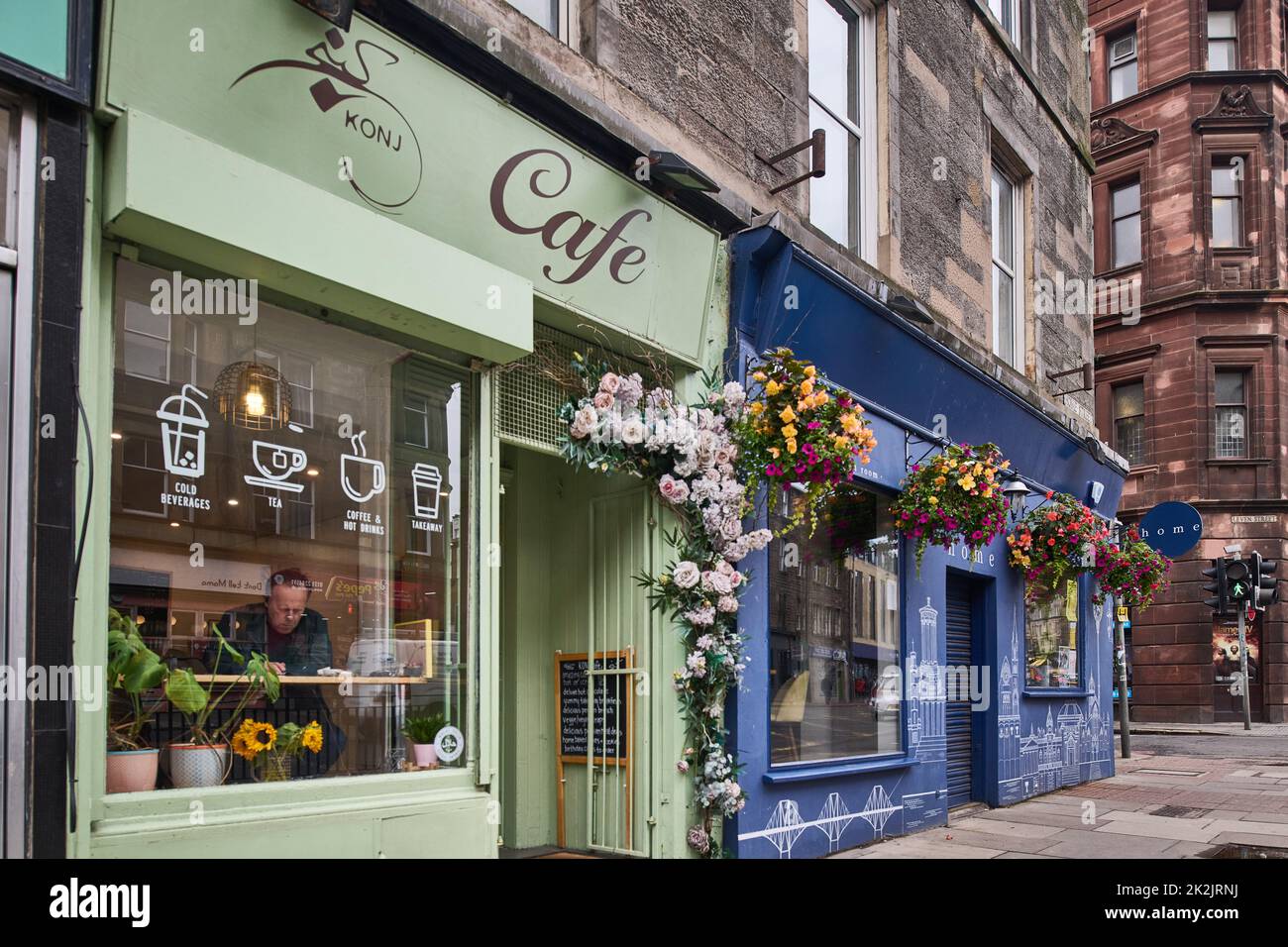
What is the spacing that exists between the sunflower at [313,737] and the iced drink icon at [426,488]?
118 cm

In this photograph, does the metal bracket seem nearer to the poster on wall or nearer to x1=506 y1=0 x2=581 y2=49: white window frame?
x1=506 y1=0 x2=581 y2=49: white window frame

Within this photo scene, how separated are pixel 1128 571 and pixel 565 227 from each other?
9.75m

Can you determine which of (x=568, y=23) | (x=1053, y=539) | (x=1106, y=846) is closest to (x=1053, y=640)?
(x=1053, y=539)

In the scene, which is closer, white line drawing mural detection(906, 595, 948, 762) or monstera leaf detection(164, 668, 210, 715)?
monstera leaf detection(164, 668, 210, 715)

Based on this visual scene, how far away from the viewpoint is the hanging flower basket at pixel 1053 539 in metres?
11.9

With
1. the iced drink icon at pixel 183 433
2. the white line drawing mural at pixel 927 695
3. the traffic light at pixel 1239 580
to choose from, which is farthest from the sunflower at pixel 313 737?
the traffic light at pixel 1239 580

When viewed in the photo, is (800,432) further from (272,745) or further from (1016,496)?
(1016,496)

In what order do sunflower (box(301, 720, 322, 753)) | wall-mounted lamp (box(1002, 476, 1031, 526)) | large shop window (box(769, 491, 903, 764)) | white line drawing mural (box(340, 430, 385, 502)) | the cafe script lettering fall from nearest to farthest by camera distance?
sunflower (box(301, 720, 322, 753))
white line drawing mural (box(340, 430, 385, 502))
the cafe script lettering
large shop window (box(769, 491, 903, 764))
wall-mounted lamp (box(1002, 476, 1031, 526))

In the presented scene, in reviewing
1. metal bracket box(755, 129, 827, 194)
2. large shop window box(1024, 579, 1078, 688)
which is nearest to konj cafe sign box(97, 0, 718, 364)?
metal bracket box(755, 129, 827, 194)

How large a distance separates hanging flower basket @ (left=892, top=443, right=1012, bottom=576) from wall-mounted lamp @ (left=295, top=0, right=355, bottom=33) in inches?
240

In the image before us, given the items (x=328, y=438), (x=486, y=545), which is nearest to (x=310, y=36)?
(x=328, y=438)

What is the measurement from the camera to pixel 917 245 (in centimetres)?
1074

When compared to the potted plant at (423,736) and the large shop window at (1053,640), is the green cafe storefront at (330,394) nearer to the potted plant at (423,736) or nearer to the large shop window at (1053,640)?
the potted plant at (423,736)

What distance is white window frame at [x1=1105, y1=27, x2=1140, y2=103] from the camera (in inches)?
1181
